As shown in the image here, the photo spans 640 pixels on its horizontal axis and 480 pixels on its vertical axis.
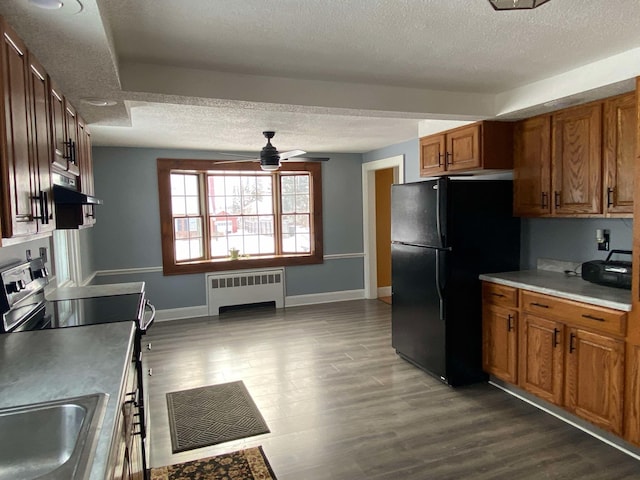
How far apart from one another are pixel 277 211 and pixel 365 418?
13.1 ft

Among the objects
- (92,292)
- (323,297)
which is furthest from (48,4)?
(323,297)

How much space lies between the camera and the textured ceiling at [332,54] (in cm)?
184

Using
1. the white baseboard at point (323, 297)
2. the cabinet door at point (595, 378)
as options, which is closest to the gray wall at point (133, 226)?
the white baseboard at point (323, 297)

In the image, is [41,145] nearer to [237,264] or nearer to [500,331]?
[500,331]

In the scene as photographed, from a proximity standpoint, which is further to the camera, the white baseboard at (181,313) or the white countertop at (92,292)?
the white baseboard at (181,313)

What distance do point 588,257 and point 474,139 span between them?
1264mm

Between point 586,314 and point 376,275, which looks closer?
point 586,314

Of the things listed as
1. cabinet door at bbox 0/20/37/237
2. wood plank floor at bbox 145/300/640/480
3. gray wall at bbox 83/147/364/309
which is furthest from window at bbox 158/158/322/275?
cabinet door at bbox 0/20/37/237

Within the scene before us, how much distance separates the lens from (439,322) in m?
3.60

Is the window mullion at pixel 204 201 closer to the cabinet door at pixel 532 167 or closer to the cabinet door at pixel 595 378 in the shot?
the cabinet door at pixel 532 167

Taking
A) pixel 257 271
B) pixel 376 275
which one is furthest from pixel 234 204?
pixel 376 275

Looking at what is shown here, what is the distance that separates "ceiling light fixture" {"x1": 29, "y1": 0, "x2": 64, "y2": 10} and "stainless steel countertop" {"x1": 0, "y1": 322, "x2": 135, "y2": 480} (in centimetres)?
127

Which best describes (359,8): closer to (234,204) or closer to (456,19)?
(456,19)

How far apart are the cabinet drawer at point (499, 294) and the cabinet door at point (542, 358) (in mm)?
160
